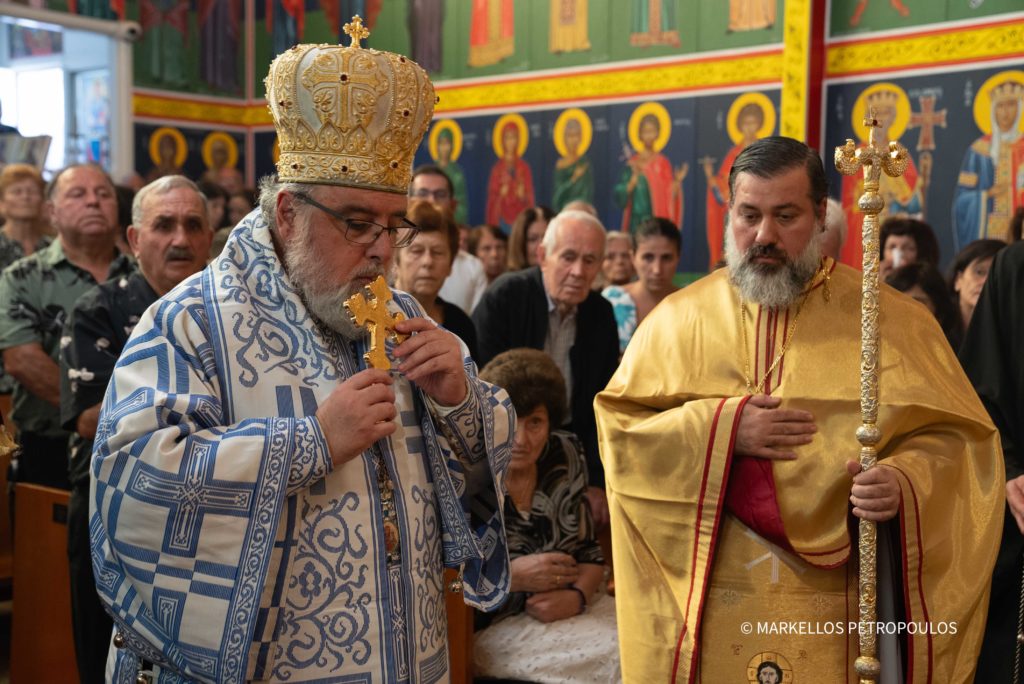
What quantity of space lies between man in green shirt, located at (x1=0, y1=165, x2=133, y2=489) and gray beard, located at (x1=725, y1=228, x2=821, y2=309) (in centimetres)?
265

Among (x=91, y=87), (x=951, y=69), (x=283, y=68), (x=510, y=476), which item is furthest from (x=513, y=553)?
(x=91, y=87)

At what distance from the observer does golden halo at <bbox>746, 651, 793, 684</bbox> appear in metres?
3.22

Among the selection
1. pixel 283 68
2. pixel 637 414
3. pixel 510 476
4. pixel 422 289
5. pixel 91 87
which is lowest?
pixel 510 476

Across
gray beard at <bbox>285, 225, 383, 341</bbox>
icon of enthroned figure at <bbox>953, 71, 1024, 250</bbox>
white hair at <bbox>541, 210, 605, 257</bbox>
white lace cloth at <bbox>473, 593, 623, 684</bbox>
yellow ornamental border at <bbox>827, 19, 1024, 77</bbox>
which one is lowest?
white lace cloth at <bbox>473, 593, 623, 684</bbox>

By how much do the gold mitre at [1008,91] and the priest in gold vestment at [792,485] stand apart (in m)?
6.62

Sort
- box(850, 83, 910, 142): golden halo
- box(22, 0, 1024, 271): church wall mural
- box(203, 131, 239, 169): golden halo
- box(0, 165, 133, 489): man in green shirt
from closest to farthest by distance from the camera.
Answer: box(0, 165, 133, 489): man in green shirt < box(22, 0, 1024, 271): church wall mural < box(850, 83, 910, 142): golden halo < box(203, 131, 239, 169): golden halo

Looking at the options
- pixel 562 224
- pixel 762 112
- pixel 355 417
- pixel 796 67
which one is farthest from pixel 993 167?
pixel 355 417

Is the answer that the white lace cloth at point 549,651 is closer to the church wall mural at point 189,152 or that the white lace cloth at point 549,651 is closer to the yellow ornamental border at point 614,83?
the yellow ornamental border at point 614,83

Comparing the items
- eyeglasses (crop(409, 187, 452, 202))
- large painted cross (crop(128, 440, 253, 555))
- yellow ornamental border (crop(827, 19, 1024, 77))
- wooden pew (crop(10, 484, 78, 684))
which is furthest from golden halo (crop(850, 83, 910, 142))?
large painted cross (crop(128, 440, 253, 555))

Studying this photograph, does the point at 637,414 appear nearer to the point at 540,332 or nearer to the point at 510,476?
the point at 510,476

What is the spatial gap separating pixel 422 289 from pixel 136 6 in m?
10.5

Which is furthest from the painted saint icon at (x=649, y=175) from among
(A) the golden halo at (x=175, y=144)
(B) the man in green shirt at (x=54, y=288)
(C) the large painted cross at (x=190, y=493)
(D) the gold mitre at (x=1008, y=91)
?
(C) the large painted cross at (x=190, y=493)

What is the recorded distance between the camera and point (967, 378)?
3365 mm

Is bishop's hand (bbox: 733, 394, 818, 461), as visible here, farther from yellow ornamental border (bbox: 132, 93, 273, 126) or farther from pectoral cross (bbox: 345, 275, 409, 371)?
yellow ornamental border (bbox: 132, 93, 273, 126)
